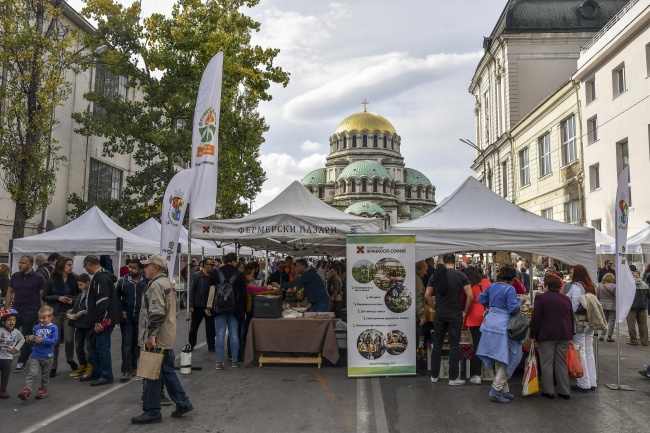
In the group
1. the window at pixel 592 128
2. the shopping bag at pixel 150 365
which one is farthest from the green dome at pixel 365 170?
the shopping bag at pixel 150 365

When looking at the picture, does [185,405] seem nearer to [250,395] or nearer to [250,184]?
[250,395]

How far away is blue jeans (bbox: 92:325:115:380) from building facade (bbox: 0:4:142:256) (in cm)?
1576

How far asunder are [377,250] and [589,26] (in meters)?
34.9

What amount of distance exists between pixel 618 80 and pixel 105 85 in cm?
2482

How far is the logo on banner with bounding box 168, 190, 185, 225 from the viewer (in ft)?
28.5

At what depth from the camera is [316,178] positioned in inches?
3826

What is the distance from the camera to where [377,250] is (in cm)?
845

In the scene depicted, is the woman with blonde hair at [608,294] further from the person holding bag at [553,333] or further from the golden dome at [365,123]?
the golden dome at [365,123]

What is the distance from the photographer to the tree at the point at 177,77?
848 inches

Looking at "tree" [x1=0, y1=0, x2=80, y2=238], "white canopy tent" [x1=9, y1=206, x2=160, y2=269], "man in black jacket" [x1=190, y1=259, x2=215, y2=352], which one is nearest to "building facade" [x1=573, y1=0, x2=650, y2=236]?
"man in black jacket" [x1=190, y1=259, x2=215, y2=352]

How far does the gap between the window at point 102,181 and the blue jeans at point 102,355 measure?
19930 mm

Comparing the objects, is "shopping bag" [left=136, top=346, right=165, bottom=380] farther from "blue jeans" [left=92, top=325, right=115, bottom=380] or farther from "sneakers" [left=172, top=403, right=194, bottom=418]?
"blue jeans" [left=92, top=325, right=115, bottom=380]

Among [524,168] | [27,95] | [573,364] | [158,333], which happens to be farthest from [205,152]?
[524,168]

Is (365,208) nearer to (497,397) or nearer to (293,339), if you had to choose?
(293,339)
